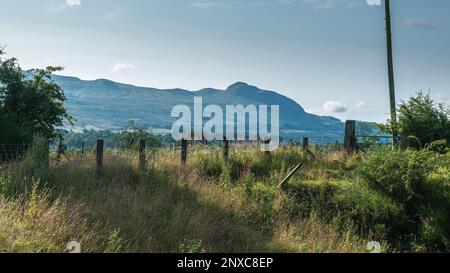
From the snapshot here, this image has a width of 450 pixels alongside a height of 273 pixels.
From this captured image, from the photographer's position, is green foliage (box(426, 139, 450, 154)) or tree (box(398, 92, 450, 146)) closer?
green foliage (box(426, 139, 450, 154))

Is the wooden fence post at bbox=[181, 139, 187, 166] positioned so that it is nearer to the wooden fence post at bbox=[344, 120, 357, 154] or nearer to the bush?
the bush

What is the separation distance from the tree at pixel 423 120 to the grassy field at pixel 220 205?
539 centimetres

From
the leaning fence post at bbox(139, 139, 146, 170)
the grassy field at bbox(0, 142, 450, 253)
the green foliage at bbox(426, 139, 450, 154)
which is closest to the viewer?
Answer: the grassy field at bbox(0, 142, 450, 253)

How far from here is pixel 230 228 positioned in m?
12.0

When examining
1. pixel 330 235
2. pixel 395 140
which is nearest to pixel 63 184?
pixel 330 235

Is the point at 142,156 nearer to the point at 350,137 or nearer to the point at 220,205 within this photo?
the point at 220,205

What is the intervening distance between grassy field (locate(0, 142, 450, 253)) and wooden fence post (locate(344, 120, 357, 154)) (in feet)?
13.1

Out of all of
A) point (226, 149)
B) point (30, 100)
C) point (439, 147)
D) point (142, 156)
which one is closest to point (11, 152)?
point (142, 156)

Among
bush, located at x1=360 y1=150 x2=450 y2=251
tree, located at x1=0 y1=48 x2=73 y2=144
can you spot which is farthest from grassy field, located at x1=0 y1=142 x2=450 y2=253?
tree, located at x1=0 y1=48 x2=73 y2=144

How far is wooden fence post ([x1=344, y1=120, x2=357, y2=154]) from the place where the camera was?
22141 millimetres

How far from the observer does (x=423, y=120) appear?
21.7 m

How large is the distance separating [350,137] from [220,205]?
35.7ft

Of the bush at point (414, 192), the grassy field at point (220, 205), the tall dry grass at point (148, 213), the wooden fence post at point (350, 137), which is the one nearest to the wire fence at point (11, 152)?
the grassy field at point (220, 205)
